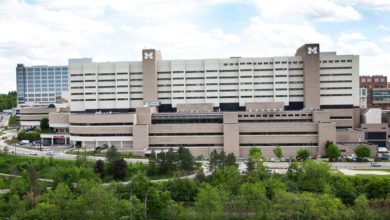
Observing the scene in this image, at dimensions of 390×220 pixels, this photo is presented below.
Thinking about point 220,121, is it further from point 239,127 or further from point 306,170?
point 306,170

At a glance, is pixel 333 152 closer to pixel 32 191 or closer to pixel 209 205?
pixel 209 205

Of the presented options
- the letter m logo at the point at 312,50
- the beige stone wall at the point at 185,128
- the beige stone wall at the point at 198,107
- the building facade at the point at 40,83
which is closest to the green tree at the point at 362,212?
the beige stone wall at the point at 185,128

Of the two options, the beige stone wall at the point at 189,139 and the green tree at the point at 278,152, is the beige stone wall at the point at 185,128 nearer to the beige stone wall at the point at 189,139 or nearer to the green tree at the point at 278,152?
the beige stone wall at the point at 189,139

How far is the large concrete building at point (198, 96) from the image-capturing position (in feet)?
202

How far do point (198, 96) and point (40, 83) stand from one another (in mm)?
91927

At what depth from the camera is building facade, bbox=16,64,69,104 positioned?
148m

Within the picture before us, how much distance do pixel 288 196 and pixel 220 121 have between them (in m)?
29.5

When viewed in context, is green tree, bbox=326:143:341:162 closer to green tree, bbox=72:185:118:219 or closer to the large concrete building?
the large concrete building

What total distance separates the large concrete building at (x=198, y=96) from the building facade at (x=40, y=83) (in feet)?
252

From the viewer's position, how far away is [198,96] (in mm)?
74500

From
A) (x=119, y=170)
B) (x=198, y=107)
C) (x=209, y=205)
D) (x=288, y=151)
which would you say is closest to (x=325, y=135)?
(x=288, y=151)

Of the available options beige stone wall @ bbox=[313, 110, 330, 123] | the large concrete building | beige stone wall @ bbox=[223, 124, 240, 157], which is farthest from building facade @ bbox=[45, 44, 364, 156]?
beige stone wall @ bbox=[223, 124, 240, 157]

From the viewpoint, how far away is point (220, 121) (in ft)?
202

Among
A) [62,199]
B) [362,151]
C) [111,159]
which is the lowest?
[62,199]
